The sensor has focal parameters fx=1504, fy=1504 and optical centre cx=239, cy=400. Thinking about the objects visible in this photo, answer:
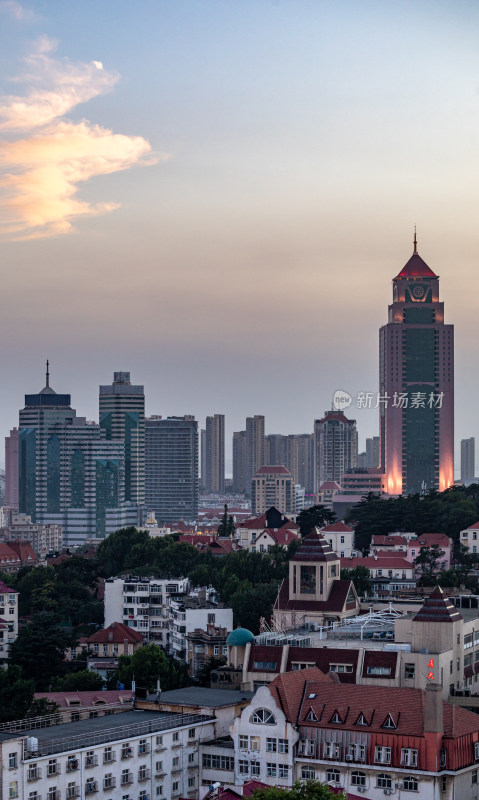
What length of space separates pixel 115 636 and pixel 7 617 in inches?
406

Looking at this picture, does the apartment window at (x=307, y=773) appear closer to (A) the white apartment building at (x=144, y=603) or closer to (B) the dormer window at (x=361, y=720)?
(B) the dormer window at (x=361, y=720)

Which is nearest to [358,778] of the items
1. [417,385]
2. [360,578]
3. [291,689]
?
[291,689]

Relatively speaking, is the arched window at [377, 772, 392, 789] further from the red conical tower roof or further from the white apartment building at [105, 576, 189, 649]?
the red conical tower roof

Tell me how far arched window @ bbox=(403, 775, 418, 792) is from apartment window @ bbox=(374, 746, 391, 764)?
678 millimetres

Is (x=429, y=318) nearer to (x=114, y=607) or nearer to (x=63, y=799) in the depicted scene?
(x=114, y=607)

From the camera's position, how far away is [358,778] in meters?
40.1

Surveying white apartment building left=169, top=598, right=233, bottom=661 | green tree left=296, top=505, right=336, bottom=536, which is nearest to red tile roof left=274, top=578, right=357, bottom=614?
white apartment building left=169, top=598, right=233, bottom=661

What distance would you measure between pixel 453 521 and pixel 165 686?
42.9 m

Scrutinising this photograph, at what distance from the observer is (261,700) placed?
4156 cm

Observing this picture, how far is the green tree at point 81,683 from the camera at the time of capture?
57.4 metres

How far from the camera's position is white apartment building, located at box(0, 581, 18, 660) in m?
74.7

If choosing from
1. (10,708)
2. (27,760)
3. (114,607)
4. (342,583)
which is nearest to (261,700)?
(27,760)

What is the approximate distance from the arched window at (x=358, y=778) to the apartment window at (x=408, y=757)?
4.04 ft

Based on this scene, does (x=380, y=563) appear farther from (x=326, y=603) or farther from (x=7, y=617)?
(x=326, y=603)
